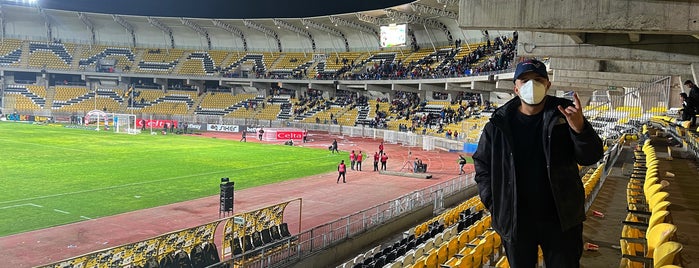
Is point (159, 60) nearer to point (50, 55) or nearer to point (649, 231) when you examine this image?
point (50, 55)

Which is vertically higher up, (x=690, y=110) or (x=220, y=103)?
(x=220, y=103)

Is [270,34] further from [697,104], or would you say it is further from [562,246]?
[562,246]

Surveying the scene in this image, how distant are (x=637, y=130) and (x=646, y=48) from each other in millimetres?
10528

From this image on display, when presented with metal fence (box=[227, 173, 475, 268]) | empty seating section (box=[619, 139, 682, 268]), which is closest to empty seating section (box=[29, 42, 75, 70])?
metal fence (box=[227, 173, 475, 268])

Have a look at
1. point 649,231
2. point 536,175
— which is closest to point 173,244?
point 649,231

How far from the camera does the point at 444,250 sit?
33.7ft

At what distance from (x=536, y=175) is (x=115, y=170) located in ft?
94.9

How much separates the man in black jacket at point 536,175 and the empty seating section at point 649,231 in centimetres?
94

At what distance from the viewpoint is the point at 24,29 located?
7881 cm

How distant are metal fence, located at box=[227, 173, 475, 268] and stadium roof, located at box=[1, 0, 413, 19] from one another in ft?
164

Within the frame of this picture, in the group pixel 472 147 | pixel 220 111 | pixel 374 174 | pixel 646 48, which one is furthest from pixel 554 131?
pixel 220 111

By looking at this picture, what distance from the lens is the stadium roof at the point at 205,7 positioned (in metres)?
69.6

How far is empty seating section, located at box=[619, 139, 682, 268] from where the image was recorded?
12.4 feet

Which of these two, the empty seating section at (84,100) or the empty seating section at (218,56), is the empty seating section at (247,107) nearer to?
the empty seating section at (218,56)
